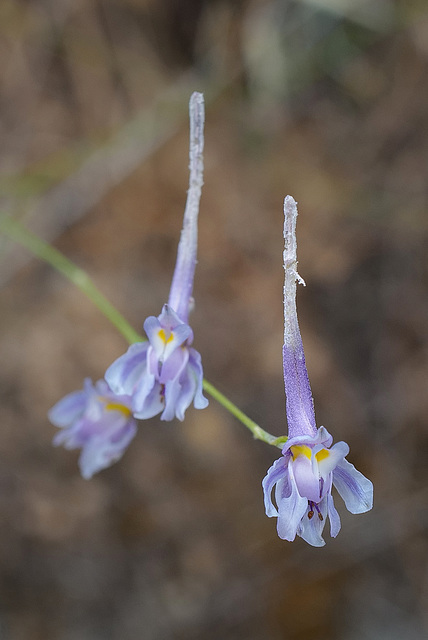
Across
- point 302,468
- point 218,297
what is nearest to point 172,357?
point 302,468

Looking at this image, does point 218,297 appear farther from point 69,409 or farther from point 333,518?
point 333,518

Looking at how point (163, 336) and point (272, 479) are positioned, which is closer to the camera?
point (272, 479)

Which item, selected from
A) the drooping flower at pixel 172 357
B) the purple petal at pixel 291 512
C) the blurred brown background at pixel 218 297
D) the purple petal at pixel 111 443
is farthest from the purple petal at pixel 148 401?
the blurred brown background at pixel 218 297

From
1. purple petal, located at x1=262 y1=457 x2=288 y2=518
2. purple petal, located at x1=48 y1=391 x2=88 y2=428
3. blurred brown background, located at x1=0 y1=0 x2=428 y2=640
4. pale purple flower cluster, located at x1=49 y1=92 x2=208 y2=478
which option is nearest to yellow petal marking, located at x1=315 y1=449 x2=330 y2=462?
purple petal, located at x1=262 y1=457 x2=288 y2=518

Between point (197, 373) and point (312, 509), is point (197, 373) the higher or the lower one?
the higher one

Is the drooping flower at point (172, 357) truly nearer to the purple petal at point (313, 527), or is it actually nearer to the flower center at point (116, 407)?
the flower center at point (116, 407)

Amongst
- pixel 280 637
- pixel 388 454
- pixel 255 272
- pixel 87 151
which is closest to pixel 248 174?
pixel 255 272

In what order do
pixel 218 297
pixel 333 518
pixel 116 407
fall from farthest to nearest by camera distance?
pixel 218 297 < pixel 116 407 < pixel 333 518
